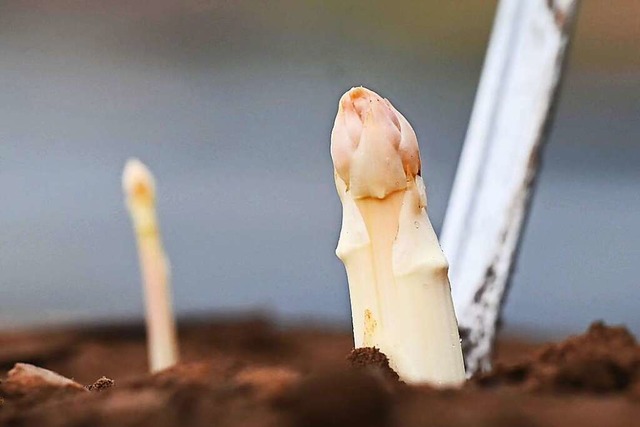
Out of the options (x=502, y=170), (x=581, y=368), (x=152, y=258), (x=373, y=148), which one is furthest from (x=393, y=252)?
(x=152, y=258)

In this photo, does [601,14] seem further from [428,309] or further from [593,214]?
[428,309]

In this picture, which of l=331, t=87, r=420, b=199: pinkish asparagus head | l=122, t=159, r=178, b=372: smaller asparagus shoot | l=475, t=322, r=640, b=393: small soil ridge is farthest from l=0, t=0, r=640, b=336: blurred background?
l=475, t=322, r=640, b=393: small soil ridge

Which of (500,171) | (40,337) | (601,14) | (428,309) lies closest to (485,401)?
(428,309)

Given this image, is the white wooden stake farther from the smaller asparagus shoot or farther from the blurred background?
the blurred background

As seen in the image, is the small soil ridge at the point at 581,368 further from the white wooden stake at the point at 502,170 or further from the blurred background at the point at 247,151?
the blurred background at the point at 247,151

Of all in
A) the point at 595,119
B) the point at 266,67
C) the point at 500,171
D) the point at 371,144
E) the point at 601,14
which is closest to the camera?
the point at 371,144
